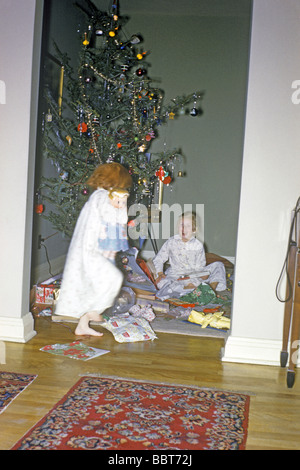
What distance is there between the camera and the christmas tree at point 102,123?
3.58 metres

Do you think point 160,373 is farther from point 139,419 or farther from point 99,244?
point 99,244

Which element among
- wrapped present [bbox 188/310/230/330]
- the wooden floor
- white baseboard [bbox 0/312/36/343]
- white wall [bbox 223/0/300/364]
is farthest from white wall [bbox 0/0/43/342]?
white wall [bbox 223/0/300/364]

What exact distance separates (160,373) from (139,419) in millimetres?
571

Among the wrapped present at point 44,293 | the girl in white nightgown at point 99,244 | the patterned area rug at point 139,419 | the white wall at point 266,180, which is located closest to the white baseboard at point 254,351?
the white wall at point 266,180

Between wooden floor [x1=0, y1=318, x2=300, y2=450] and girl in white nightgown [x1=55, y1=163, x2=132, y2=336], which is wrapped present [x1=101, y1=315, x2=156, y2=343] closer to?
wooden floor [x1=0, y1=318, x2=300, y2=450]

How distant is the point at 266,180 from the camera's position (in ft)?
9.62

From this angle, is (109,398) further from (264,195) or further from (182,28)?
(182,28)

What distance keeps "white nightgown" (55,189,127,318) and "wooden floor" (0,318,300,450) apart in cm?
39

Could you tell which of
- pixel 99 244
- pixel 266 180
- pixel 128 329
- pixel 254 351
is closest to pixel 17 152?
pixel 99 244

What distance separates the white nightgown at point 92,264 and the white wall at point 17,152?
58cm

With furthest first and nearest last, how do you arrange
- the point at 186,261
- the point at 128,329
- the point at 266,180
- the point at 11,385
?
the point at 186,261 < the point at 128,329 < the point at 266,180 < the point at 11,385

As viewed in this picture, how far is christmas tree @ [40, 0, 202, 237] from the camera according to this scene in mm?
3580

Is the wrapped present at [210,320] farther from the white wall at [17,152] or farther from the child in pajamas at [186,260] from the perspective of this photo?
the white wall at [17,152]
